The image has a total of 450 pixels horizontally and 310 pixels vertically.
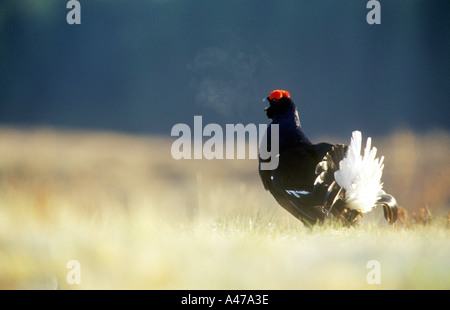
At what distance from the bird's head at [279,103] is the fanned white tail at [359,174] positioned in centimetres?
56

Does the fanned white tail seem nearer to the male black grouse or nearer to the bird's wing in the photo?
the male black grouse

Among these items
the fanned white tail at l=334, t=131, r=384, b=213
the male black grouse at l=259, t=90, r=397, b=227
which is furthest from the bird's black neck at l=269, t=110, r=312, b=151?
the fanned white tail at l=334, t=131, r=384, b=213

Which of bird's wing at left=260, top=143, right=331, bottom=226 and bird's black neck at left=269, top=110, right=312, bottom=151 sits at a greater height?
bird's black neck at left=269, top=110, right=312, bottom=151

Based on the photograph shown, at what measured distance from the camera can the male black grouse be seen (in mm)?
3131

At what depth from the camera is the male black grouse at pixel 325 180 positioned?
10.3ft

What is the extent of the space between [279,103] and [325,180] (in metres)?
0.74

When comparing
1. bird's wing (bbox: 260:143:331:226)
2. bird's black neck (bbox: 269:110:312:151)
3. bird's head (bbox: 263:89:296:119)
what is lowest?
bird's wing (bbox: 260:143:331:226)

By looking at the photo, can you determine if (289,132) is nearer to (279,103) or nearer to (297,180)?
(279,103)

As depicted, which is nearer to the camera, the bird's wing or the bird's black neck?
the bird's wing

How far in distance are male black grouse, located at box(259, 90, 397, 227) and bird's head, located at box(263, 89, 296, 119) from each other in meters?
0.21

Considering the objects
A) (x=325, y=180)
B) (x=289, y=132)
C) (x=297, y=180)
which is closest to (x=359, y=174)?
(x=325, y=180)

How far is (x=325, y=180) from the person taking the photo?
125 inches

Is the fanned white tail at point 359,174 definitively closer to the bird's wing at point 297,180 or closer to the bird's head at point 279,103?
the bird's wing at point 297,180
